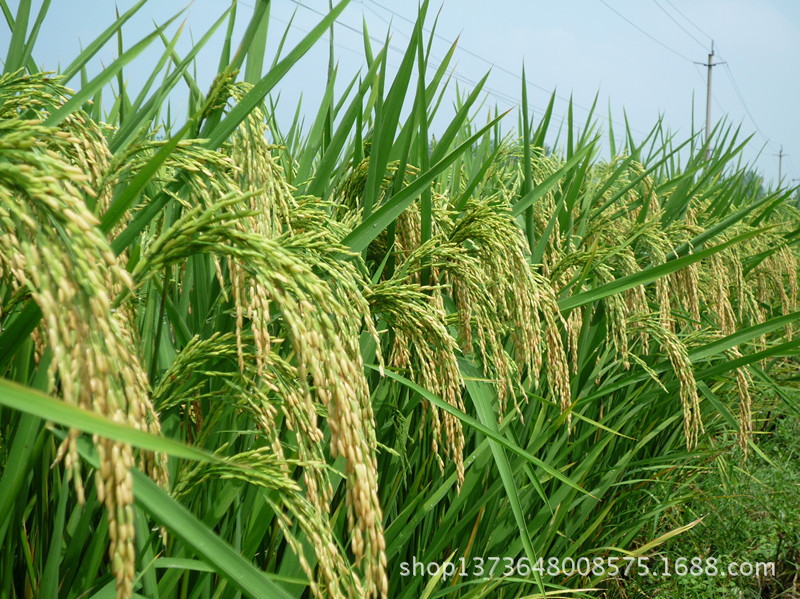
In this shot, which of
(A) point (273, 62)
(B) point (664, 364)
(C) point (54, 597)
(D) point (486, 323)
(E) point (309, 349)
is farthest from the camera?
(B) point (664, 364)

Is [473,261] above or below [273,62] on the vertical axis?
below

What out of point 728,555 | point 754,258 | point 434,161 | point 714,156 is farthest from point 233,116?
point 714,156

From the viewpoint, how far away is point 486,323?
1390 mm

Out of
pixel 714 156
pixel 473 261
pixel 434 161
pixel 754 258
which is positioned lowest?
pixel 473 261

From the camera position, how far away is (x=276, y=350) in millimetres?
1320

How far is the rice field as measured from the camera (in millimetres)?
641

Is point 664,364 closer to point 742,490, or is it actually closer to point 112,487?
point 742,490

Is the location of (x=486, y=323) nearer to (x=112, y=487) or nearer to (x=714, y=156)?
(x=112, y=487)

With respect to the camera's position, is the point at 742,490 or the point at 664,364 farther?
the point at 742,490

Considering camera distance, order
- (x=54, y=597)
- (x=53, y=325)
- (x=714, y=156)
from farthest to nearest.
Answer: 1. (x=714, y=156)
2. (x=54, y=597)
3. (x=53, y=325)

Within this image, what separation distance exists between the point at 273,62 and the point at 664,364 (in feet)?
5.74

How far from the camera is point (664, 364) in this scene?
8.36ft

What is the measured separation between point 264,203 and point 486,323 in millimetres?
535

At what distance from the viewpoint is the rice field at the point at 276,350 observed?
641mm
